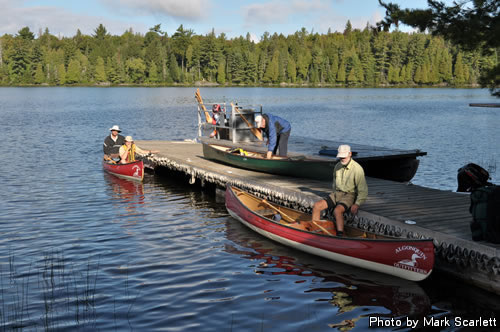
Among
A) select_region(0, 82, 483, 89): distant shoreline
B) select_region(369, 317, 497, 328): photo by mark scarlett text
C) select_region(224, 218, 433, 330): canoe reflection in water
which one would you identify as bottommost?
select_region(369, 317, 497, 328): photo by mark scarlett text

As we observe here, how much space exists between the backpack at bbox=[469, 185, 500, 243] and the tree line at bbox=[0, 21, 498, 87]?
167m

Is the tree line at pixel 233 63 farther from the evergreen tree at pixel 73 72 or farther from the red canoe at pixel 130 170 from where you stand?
the red canoe at pixel 130 170

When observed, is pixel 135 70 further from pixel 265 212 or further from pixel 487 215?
pixel 487 215

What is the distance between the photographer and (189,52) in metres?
178

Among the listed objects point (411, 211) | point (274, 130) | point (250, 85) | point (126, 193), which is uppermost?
point (250, 85)

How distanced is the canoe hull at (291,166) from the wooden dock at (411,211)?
0.20 m

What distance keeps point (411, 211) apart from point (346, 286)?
2.57 metres

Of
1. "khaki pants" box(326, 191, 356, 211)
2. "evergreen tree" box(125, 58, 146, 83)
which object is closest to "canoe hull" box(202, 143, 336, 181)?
"khaki pants" box(326, 191, 356, 211)

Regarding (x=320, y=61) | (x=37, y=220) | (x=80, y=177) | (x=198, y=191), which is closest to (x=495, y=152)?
(x=198, y=191)

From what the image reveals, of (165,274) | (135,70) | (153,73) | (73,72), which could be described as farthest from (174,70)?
(165,274)

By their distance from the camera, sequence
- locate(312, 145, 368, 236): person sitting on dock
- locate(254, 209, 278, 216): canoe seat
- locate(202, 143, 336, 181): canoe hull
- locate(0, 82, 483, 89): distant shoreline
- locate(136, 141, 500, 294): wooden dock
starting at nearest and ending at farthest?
locate(136, 141, 500, 294): wooden dock → locate(312, 145, 368, 236): person sitting on dock → locate(254, 209, 278, 216): canoe seat → locate(202, 143, 336, 181): canoe hull → locate(0, 82, 483, 89): distant shoreline

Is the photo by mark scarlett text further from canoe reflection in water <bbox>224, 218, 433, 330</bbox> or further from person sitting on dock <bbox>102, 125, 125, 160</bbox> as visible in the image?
person sitting on dock <bbox>102, 125, 125, 160</bbox>

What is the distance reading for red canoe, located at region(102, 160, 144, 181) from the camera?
822 inches

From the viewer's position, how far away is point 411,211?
11695 millimetres
